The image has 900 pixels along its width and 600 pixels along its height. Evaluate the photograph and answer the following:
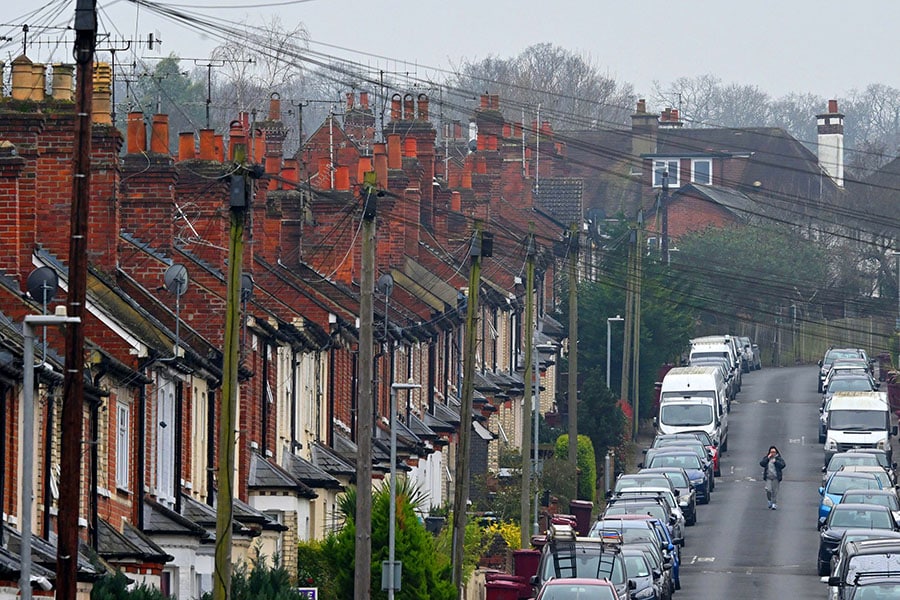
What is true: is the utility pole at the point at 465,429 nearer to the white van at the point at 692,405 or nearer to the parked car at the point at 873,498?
the parked car at the point at 873,498

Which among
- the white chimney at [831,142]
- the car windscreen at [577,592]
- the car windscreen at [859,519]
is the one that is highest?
the white chimney at [831,142]

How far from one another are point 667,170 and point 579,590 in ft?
285

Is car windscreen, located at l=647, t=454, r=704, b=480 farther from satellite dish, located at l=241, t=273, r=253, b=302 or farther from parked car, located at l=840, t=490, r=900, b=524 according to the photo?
satellite dish, located at l=241, t=273, r=253, b=302

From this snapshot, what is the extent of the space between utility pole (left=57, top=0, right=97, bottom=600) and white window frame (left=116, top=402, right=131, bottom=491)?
32.5 ft

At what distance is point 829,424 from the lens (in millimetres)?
65688

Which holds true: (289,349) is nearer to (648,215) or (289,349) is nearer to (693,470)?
(693,470)

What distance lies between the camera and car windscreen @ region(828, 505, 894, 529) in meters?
43.9

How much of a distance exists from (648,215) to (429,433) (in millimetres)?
60198

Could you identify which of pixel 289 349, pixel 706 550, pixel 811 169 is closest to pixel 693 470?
pixel 706 550

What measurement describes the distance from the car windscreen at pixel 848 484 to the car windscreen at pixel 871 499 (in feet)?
10.8

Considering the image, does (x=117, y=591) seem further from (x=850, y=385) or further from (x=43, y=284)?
(x=850, y=385)

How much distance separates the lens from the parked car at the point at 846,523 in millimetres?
43281

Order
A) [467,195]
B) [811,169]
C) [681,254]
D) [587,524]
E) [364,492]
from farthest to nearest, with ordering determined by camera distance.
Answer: [811,169] < [681,254] < [467,195] < [587,524] < [364,492]

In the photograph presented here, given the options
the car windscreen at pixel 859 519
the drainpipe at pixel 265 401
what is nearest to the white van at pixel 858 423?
the car windscreen at pixel 859 519
